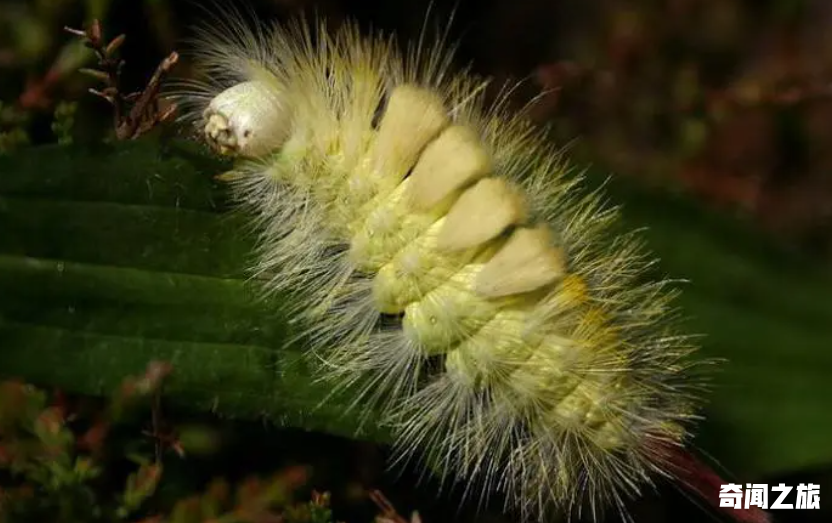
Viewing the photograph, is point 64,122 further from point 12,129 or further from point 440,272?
point 440,272

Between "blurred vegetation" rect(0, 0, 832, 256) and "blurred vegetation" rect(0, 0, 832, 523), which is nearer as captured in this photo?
"blurred vegetation" rect(0, 0, 832, 523)

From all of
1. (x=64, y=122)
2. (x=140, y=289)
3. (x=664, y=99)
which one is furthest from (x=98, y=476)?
(x=664, y=99)

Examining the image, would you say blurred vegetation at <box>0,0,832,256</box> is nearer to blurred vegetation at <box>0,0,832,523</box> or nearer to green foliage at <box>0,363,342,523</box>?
blurred vegetation at <box>0,0,832,523</box>

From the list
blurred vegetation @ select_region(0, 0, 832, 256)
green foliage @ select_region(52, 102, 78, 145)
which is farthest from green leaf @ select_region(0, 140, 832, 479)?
blurred vegetation @ select_region(0, 0, 832, 256)

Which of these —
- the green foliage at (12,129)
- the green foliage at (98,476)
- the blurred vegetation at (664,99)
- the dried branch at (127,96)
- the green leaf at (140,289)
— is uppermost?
the blurred vegetation at (664,99)

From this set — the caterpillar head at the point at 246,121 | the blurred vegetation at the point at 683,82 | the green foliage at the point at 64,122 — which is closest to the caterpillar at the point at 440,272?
the caterpillar head at the point at 246,121

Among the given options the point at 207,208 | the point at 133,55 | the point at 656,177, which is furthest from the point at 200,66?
the point at 656,177

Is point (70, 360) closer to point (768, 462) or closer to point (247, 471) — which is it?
point (247, 471)

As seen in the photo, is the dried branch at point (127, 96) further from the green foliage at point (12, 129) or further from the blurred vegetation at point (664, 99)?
the green foliage at point (12, 129)

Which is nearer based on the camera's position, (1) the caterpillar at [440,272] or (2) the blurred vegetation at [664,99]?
(1) the caterpillar at [440,272]
